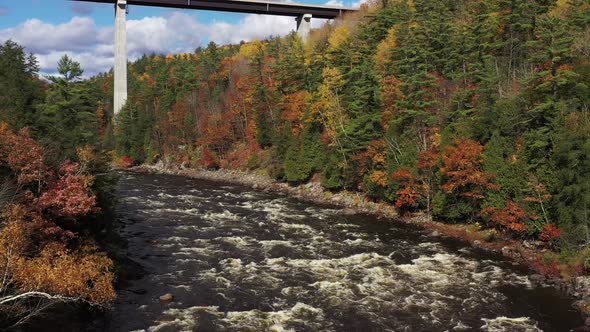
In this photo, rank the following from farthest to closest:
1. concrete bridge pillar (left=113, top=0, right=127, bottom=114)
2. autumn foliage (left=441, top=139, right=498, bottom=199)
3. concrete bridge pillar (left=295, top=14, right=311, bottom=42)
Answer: concrete bridge pillar (left=295, top=14, right=311, bottom=42)
concrete bridge pillar (left=113, top=0, right=127, bottom=114)
autumn foliage (left=441, top=139, right=498, bottom=199)

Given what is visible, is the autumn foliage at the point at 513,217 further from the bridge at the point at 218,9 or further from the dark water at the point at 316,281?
the bridge at the point at 218,9

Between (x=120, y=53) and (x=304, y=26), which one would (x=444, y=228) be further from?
(x=120, y=53)

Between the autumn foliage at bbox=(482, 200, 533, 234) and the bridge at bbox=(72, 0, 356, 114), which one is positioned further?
the bridge at bbox=(72, 0, 356, 114)

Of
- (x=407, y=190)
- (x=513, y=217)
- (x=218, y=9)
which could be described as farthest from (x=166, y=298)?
(x=218, y=9)

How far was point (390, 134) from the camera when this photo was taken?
48156 mm

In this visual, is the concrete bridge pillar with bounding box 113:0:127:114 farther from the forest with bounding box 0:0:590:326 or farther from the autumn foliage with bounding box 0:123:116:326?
the autumn foliage with bounding box 0:123:116:326

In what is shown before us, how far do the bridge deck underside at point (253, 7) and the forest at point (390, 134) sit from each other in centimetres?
2190

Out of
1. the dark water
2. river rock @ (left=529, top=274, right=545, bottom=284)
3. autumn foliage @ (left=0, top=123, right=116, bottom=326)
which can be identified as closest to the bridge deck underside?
the dark water

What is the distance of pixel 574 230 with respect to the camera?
2834 cm

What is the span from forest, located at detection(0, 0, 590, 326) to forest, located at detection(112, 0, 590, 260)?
154 mm

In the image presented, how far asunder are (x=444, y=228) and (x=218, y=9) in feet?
246

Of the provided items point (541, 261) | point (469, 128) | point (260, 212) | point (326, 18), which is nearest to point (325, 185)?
point (260, 212)

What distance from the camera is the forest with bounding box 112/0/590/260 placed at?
104 ft

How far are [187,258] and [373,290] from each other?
42.4ft
